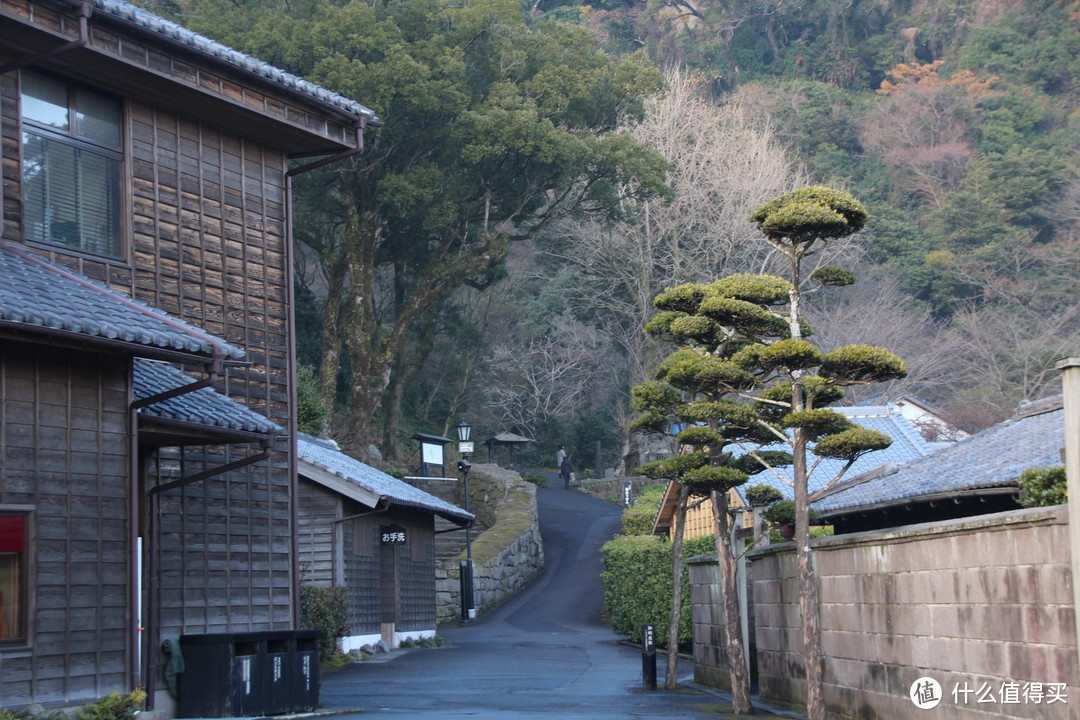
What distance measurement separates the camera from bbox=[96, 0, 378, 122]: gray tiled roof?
40.0ft

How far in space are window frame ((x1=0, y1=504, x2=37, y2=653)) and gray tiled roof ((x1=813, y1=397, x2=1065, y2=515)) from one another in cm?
1089

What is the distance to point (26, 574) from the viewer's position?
32.8 feet

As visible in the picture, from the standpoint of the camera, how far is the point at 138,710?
420 inches

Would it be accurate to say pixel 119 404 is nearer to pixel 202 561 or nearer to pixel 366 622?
pixel 202 561

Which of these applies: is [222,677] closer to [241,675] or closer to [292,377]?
[241,675]

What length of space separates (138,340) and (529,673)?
11.0 meters

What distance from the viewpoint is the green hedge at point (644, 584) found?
24.4 metres

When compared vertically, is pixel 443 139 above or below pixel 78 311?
above

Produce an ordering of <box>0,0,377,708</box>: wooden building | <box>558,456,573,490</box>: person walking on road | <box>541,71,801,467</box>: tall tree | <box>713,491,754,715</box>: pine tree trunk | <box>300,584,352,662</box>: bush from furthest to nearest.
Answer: <box>558,456,573,490</box>: person walking on road → <box>541,71,801,467</box>: tall tree → <box>300,584,352,662</box>: bush → <box>713,491,754,715</box>: pine tree trunk → <box>0,0,377,708</box>: wooden building

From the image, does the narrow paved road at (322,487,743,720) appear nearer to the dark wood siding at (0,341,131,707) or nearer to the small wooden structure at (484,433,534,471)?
the dark wood siding at (0,341,131,707)

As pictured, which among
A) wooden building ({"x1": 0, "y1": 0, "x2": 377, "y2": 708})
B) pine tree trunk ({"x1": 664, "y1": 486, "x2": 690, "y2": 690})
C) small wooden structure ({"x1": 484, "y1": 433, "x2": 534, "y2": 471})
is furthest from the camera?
small wooden structure ({"x1": 484, "y1": 433, "x2": 534, "y2": 471})

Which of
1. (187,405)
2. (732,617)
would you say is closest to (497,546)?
(732,617)

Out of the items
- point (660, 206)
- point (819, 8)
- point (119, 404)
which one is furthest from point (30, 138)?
point (819, 8)

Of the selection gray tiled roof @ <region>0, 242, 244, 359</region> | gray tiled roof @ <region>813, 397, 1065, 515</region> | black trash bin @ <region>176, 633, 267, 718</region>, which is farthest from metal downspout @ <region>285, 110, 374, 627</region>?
gray tiled roof @ <region>813, 397, 1065, 515</region>
